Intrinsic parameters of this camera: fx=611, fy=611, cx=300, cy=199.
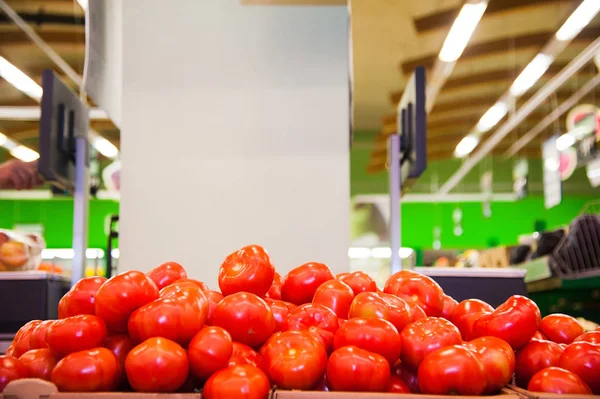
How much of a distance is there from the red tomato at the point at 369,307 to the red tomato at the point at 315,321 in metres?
0.05

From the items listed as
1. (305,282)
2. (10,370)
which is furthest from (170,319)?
(305,282)

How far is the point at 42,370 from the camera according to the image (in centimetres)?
122

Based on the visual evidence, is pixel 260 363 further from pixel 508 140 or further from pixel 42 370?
pixel 508 140

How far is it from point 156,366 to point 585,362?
0.83m

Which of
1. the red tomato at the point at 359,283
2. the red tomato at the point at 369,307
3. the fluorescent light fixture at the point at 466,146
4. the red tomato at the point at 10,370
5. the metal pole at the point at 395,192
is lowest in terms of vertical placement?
the red tomato at the point at 10,370

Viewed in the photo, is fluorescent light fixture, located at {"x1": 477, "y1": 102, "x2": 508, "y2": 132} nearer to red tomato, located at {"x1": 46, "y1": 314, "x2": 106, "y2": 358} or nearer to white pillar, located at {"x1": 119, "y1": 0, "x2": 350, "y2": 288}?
white pillar, located at {"x1": 119, "y1": 0, "x2": 350, "y2": 288}

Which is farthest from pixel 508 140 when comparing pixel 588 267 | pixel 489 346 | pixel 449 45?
pixel 489 346

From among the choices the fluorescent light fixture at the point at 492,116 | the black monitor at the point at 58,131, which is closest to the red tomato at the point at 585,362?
the black monitor at the point at 58,131

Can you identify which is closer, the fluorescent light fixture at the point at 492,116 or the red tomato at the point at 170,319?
the red tomato at the point at 170,319

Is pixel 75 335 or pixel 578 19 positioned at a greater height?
pixel 578 19

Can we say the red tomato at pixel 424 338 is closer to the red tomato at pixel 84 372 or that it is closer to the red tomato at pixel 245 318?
the red tomato at pixel 245 318

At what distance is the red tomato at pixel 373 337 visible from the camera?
1176mm

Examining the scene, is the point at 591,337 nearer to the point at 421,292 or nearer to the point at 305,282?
the point at 421,292

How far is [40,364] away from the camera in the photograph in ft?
4.01
